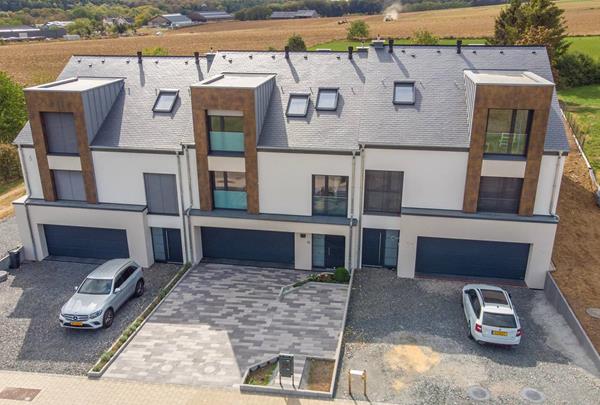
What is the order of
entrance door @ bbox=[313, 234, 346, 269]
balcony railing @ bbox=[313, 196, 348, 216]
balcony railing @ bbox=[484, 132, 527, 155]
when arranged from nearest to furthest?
balcony railing @ bbox=[484, 132, 527, 155]
balcony railing @ bbox=[313, 196, 348, 216]
entrance door @ bbox=[313, 234, 346, 269]

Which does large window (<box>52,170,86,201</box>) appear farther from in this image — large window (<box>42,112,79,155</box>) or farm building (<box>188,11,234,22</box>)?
farm building (<box>188,11,234,22</box>)

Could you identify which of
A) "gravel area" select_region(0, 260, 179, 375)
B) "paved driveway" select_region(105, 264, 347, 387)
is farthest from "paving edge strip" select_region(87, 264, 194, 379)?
"gravel area" select_region(0, 260, 179, 375)

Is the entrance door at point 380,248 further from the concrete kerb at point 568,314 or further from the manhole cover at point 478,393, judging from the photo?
the manhole cover at point 478,393

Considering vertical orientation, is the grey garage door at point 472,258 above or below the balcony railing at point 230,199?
below

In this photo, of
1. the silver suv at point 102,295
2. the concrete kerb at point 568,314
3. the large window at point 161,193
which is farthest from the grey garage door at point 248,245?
the concrete kerb at point 568,314

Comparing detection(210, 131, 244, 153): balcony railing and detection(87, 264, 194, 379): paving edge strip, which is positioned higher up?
detection(210, 131, 244, 153): balcony railing

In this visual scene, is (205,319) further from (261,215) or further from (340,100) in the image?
(340,100)
